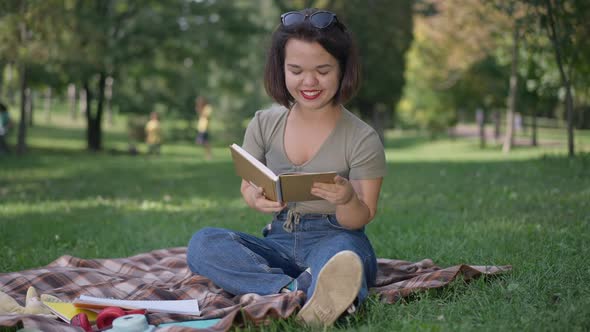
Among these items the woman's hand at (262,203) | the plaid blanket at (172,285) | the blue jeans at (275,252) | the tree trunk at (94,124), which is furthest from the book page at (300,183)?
the tree trunk at (94,124)

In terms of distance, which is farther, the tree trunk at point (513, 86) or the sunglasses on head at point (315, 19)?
the tree trunk at point (513, 86)

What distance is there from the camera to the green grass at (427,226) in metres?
3.06

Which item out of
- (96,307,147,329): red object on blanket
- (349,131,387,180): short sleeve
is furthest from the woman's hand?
(96,307,147,329): red object on blanket

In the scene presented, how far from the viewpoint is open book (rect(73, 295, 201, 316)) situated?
3.16 meters

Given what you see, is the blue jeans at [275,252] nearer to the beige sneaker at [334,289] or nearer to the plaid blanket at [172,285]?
the plaid blanket at [172,285]

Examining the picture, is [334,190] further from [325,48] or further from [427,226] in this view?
[427,226]

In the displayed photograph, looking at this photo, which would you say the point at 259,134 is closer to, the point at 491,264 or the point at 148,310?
the point at 148,310

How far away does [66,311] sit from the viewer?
3168 millimetres

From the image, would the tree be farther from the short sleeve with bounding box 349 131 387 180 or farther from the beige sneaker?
the beige sneaker

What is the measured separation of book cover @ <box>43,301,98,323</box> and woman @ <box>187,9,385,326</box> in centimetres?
65

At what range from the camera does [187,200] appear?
8352 mm

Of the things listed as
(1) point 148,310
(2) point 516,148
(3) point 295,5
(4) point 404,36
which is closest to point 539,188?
(1) point 148,310

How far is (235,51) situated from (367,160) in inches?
661

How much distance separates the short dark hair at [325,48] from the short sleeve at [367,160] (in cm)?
25
